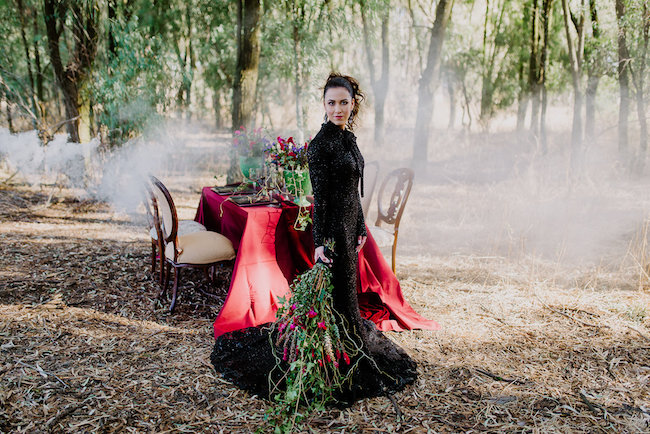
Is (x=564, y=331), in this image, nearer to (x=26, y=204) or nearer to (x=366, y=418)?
(x=366, y=418)

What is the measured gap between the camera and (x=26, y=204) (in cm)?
697

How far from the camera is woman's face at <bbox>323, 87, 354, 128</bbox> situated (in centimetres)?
244

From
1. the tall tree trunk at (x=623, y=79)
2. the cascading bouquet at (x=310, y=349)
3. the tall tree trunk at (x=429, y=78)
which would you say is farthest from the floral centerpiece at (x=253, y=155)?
the tall tree trunk at (x=623, y=79)

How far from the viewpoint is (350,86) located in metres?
2.48

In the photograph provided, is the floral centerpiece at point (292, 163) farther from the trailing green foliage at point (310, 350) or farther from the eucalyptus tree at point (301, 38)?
the eucalyptus tree at point (301, 38)

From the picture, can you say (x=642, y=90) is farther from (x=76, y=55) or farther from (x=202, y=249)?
(x=76, y=55)

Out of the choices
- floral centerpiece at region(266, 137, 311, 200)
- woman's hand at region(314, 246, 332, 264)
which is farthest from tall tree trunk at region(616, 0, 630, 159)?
woman's hand at region(314, 246, 332, 264)

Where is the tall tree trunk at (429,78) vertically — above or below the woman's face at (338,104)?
above

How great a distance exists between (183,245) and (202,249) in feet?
0.53

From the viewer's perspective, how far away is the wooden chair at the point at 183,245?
359 centimetres

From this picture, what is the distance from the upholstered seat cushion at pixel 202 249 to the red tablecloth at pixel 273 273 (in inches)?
4.3

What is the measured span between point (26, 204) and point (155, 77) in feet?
9.10

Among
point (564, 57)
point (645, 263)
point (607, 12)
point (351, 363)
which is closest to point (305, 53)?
point (607, 12)

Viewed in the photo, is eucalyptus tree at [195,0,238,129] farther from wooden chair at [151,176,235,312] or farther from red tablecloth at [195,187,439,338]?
red tablecloth at [195,187,439,338]
